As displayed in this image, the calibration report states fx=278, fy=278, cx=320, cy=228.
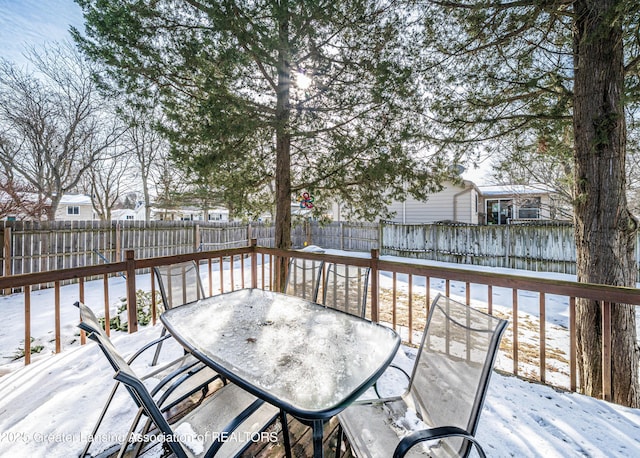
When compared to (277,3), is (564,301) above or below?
below

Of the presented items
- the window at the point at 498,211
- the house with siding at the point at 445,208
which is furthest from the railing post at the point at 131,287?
the window at the point at 498,211

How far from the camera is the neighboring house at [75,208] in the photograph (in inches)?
643

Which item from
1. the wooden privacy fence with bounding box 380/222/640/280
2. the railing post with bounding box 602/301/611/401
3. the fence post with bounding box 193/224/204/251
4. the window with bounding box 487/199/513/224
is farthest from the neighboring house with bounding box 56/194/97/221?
the window with bounding box 487/199/513/224

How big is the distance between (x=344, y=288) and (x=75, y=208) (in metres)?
20.6

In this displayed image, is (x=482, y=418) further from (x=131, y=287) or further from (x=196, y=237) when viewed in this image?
(x=196, y=237)

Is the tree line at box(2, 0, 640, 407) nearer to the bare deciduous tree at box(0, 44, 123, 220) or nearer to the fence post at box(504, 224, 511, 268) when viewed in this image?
the fence post at box(504, 224, 511, 268)

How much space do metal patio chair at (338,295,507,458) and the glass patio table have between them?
0.27 m

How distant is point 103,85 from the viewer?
3.62 metres

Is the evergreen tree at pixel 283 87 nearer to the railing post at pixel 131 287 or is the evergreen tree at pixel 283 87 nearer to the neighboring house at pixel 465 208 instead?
the railing post at pixel 131 287

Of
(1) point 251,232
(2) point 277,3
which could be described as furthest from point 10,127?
(2) point 277,3

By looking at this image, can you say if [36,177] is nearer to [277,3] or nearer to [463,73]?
[277,3]

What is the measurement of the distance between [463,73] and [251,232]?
9902mm

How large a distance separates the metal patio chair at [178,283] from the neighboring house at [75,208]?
1861cm

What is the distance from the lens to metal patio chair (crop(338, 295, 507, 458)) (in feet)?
4.34
